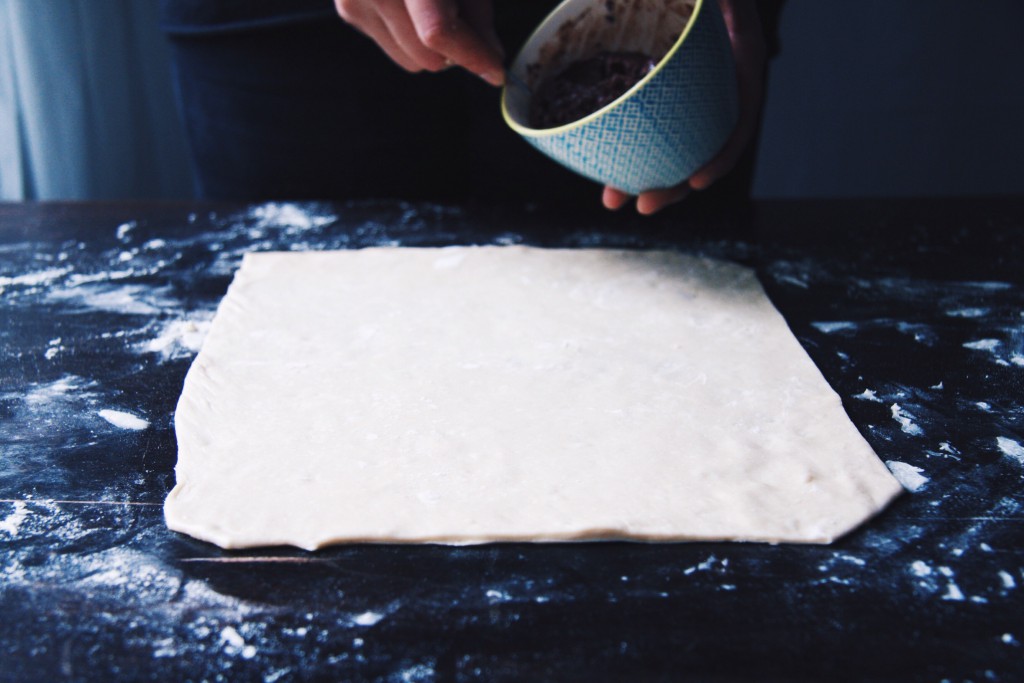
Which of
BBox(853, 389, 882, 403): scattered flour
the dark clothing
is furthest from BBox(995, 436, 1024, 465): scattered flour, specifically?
the dark clothing

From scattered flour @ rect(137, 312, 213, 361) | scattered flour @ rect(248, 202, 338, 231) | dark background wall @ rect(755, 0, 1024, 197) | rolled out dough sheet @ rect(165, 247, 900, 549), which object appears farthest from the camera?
dark background wall @ rect(755, 0, 1024, 197)

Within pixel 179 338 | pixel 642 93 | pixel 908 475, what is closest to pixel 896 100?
pixel 642 93

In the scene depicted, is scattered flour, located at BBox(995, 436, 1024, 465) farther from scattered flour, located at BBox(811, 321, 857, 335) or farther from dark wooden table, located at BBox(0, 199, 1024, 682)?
scattered flour, located at BBox(811, 321, 857, 335)

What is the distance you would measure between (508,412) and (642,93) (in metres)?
0.38

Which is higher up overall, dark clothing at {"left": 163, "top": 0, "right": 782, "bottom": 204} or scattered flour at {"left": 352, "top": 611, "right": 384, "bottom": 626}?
dark clothing at {"left": 163, "top": 0, "right": 782, "bottom": 204}

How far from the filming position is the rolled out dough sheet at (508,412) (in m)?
0.72

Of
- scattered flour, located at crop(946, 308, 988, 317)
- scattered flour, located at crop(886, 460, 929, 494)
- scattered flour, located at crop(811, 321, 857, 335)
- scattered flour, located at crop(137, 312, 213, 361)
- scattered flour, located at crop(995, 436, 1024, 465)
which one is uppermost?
scattered flour, located at crop(137, 312, 213, 361)

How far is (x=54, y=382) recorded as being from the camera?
939 millimetres

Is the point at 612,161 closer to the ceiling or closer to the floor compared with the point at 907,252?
closer to the ceiling

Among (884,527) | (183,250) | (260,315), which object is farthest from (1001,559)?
(183,250)

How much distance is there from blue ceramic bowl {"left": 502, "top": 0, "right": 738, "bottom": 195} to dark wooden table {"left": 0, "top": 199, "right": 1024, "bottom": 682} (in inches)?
10.5

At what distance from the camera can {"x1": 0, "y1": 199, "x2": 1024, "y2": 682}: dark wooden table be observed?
1.96 feet

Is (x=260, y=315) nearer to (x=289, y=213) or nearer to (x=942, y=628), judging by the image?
(x=289, y=213)

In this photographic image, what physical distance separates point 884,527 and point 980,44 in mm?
2108
